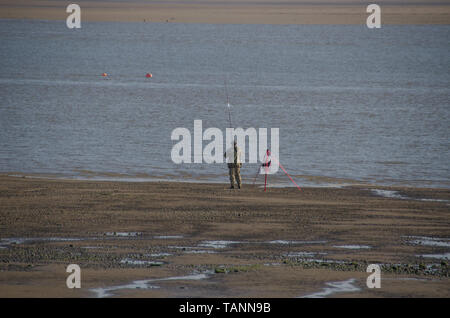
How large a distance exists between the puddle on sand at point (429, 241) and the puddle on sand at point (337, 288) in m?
3.83

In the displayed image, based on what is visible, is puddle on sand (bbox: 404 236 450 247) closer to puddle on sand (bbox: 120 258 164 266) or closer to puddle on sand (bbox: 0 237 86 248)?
puddle on sand (bbox: 120 258 164 266)

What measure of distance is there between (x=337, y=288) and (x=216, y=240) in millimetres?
4231

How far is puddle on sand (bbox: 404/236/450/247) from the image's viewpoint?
17.1 meters

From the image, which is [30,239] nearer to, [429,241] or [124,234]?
[124,234]

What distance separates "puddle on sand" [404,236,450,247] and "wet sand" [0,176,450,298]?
0.02 metres

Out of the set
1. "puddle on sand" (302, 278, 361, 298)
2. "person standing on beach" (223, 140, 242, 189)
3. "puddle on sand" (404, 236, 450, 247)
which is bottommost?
"puddle on sand" (302, 278, 361, 298)

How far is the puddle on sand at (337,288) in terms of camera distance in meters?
12.9

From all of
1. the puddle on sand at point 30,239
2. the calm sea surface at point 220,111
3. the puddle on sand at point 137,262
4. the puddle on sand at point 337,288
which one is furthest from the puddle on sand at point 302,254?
the calm sea surface at point 220,111

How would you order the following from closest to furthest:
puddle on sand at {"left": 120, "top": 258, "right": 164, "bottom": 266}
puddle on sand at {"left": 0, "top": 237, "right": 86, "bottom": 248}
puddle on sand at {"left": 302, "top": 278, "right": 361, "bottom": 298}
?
puddle on sand at {"left": 302, "top": 278, "right": 361, "bottom": 298} < puddle on sand at {"left": 120, "top": 258, "right": 164, "bottom": 266} < puddle on sand at {"left": 0, "top": 237, "right": 86, "bottom": 248}

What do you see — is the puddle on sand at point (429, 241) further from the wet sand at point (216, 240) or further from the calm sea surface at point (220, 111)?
the calm sea surface at point (220, 111)

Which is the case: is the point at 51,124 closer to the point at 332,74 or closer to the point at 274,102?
the point at 274,102

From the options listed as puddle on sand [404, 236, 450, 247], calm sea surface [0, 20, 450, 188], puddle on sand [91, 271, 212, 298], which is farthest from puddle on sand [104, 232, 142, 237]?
calm sea surface [0, 20, 450, 188]

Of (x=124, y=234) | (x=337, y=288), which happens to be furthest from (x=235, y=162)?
(x=337, y=288)

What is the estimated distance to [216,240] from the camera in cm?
1700
